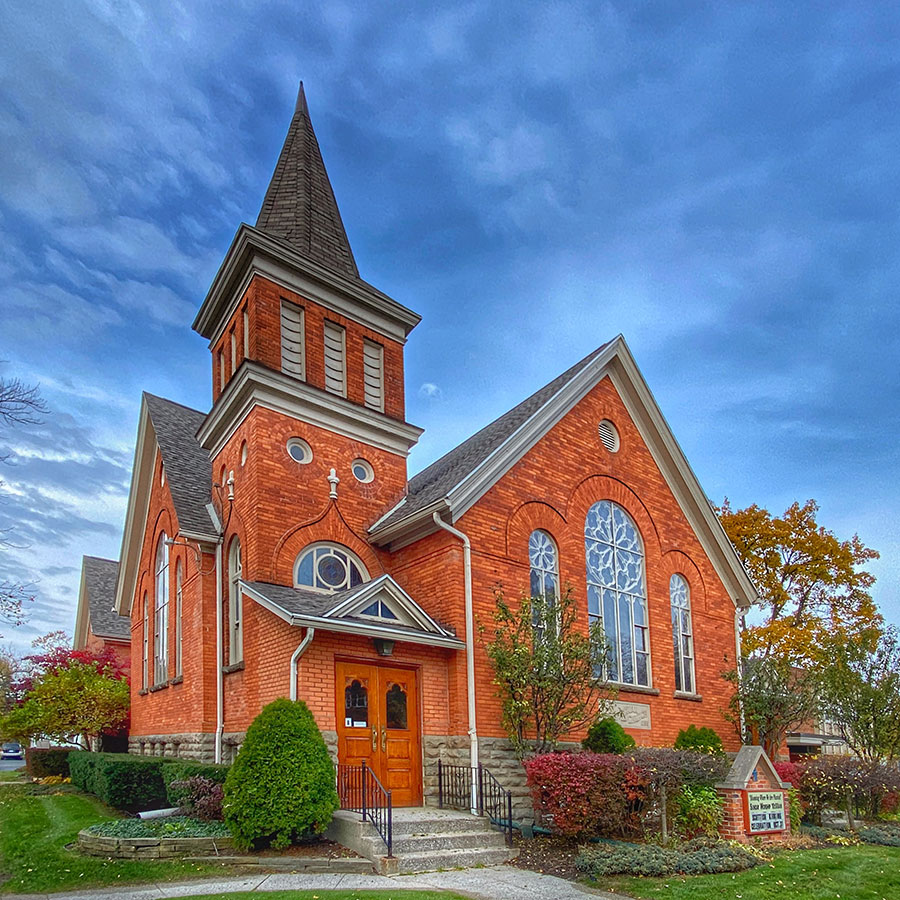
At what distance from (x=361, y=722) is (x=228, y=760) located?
9.99 feet

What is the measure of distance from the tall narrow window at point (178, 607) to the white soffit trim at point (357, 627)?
4354 millimetres

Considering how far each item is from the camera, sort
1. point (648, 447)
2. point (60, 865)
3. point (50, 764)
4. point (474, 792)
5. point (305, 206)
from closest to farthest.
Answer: point (60, 865)
point (474, 792)
point (305, 206)
point (648, 447)
point (50, 764)

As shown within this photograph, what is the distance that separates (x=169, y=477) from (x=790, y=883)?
13.9 meters

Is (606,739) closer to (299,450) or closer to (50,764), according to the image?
(299,450)

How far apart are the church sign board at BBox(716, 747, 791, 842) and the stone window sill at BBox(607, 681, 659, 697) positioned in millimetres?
4362

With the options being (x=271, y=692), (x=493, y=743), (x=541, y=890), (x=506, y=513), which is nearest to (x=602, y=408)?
(x=506, y=513)

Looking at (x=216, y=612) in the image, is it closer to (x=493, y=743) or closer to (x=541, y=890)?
(x=493, y=743)

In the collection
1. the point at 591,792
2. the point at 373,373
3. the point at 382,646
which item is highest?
the point at 373,373

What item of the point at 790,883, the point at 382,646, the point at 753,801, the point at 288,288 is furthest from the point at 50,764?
the point at 790,883

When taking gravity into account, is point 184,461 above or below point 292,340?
below

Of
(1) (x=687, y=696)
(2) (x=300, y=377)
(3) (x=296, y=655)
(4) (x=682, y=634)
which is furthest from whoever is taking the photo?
(4) (x=682, y=634)

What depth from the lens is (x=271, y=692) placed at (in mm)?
14023

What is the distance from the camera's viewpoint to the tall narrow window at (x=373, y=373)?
1828cm

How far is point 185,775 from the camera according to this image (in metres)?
13.5
